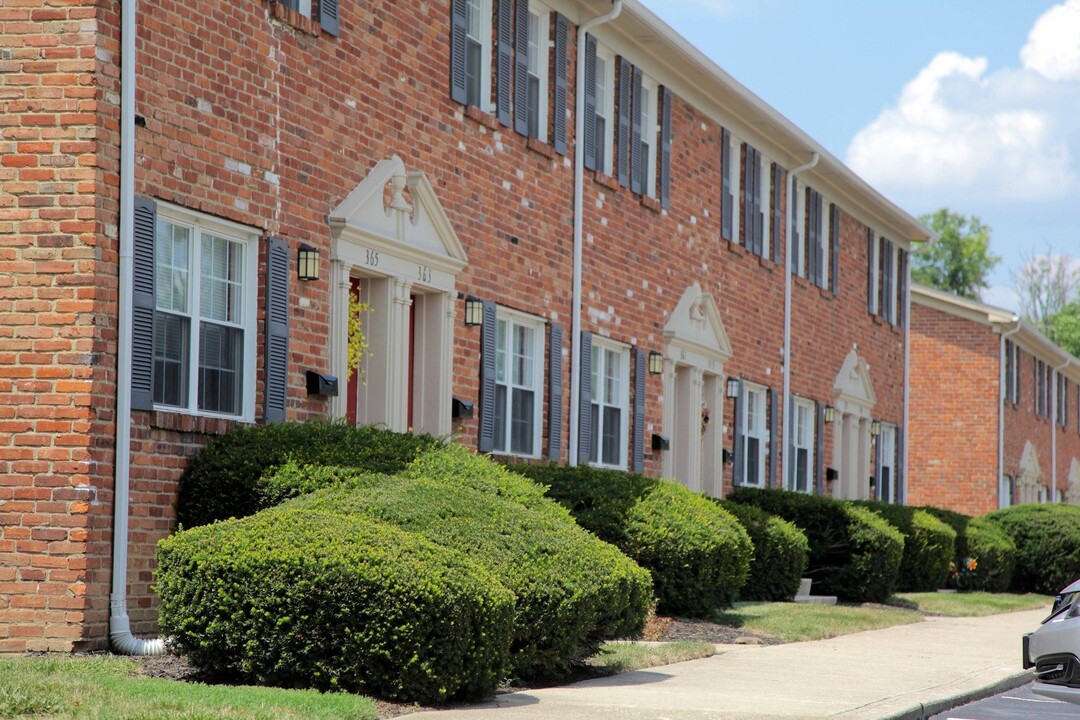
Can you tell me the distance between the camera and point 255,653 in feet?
30.8

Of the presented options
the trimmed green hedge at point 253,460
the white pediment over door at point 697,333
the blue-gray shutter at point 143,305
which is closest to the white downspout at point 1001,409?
the white pediment over door at point 697,333

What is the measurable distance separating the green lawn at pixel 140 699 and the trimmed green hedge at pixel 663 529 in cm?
639

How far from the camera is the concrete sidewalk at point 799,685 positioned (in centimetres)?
962

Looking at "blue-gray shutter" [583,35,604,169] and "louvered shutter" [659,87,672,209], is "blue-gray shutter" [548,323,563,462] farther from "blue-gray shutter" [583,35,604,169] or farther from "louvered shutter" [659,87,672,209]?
"louvered shutter" [659,87,672,209]

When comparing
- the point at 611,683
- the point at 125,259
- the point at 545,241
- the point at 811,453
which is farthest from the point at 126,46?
the point at 811,453

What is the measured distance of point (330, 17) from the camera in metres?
13.9

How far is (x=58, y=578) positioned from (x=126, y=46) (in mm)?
3770

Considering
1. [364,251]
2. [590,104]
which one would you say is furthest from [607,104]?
[364,251]

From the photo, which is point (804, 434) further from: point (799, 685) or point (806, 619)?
point (799, 685)

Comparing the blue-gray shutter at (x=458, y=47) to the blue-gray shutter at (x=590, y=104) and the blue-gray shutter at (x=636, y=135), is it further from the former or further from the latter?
the blue-gray shutter at (x=636, y=135)

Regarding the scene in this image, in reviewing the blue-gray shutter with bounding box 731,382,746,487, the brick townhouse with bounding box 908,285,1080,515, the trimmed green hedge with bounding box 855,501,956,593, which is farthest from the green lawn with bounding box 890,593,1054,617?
the brick townhouse with bounding box 908,285,1080,515

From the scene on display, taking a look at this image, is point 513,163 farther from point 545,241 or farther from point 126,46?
point 126,46

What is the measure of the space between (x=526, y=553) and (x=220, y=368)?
332cm

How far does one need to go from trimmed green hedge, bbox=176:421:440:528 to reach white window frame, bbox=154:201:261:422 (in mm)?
446
